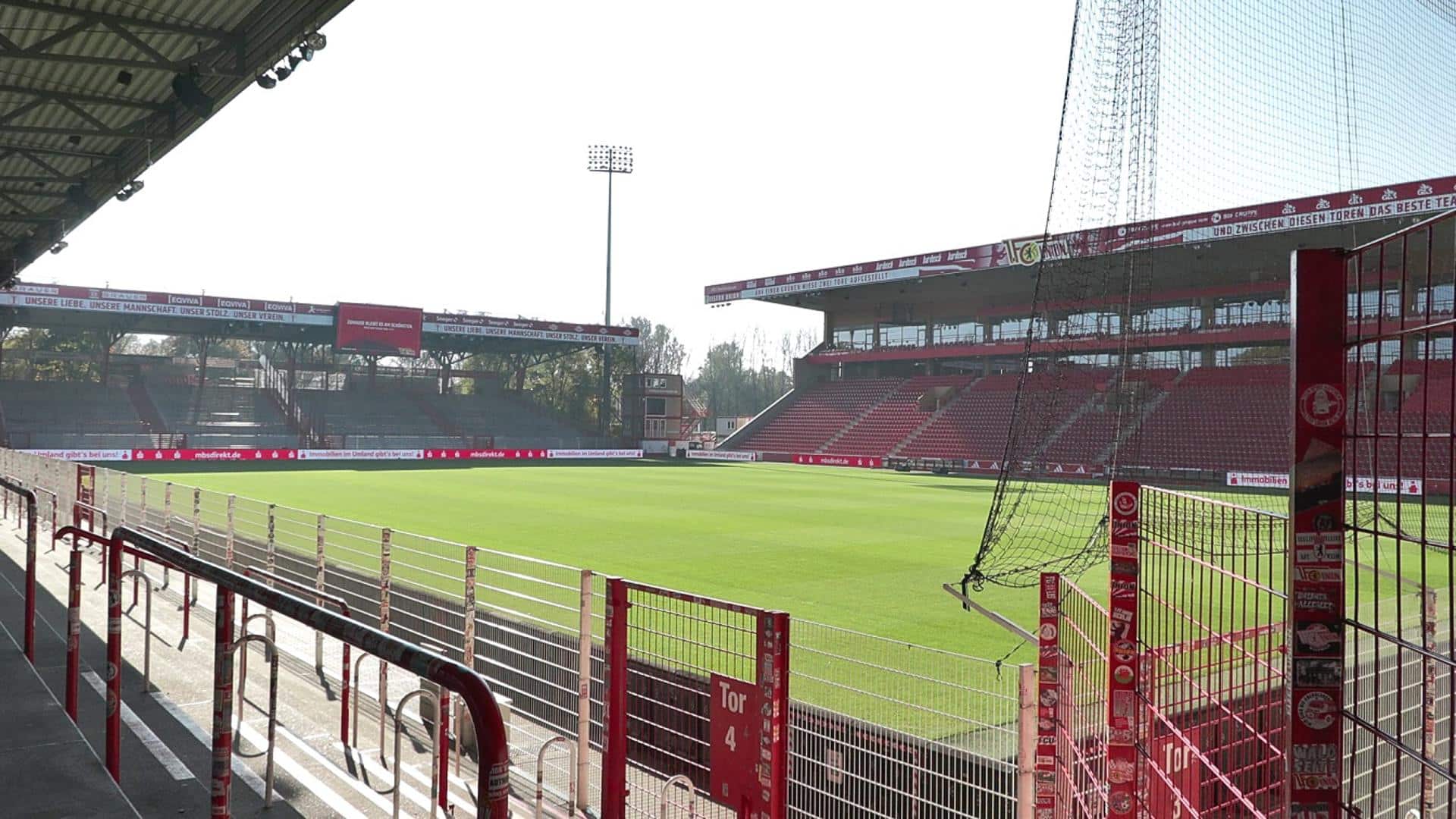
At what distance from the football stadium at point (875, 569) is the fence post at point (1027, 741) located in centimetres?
2

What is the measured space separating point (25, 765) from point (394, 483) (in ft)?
93.7

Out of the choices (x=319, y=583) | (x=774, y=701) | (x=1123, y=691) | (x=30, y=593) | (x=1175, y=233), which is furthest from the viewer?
(x=1175, y=233)

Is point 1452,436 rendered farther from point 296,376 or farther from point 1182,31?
point 296,376

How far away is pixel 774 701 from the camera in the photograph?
407 centimetres

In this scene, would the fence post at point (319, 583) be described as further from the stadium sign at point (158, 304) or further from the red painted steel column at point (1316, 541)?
the stadium sign at point (158, 304)

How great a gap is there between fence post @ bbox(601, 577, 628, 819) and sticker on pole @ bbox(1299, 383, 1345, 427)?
3368 mm

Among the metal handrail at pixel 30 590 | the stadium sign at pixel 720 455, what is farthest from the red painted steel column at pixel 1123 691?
the stadium sign at pixel 720 455

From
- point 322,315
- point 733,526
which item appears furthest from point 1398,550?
point 322,315

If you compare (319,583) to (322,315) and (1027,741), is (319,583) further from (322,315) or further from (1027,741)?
(322,315)

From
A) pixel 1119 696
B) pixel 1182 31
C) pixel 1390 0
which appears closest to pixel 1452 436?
pixel 1119 696

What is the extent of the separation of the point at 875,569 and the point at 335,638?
12.8 meters

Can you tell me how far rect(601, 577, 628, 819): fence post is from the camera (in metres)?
4.88

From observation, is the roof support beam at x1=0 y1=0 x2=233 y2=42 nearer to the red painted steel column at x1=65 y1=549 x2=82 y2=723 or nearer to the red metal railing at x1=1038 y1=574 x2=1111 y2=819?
the red painted steel column at x1=65 y1=549 x2=82 y2=723

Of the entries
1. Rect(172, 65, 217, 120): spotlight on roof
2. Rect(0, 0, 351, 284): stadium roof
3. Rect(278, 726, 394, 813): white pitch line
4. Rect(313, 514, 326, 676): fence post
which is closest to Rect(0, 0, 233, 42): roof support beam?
Rect(0, 0, 351, 284): stadium roof
